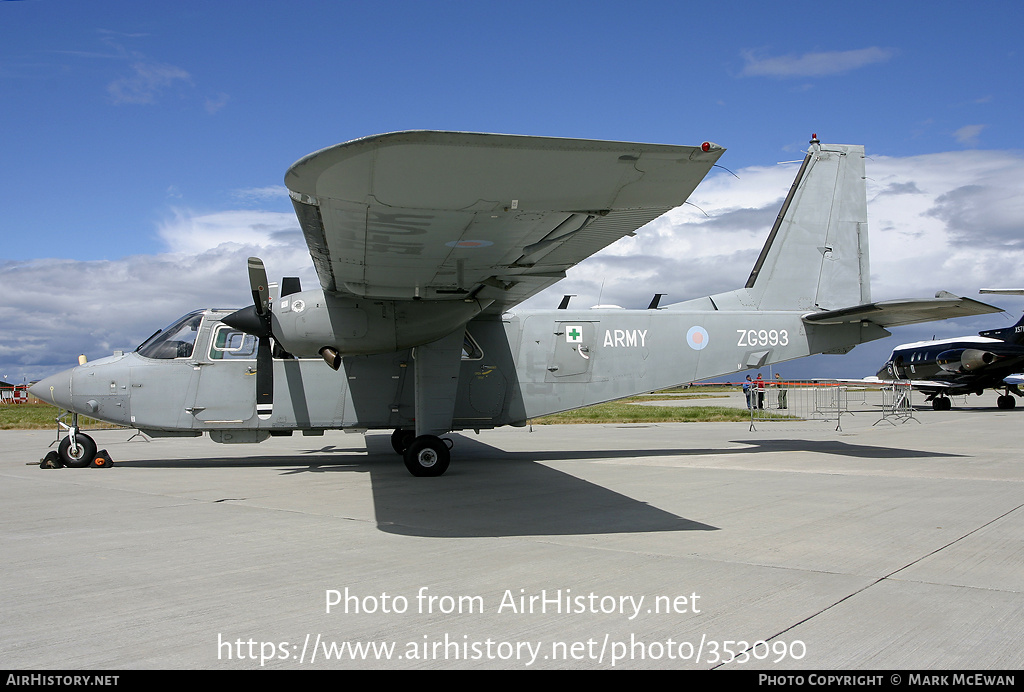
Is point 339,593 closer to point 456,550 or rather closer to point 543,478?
point 456,550

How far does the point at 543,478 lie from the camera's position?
1059 cm

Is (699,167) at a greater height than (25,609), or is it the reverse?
A: (699,167)

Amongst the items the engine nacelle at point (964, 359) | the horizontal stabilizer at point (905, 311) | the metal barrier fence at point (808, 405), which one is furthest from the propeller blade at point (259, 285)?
the engine nacelle at point (964, 359)

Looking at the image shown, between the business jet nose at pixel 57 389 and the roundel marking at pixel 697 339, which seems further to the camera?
the roundel marking at pixel 697 339

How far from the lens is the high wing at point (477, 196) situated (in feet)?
15.2

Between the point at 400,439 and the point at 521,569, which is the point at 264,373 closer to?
the point at 400,439

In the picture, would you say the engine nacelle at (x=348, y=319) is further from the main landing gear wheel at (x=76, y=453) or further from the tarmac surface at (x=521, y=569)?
the main landing gear wheel at (x=76, y=453)

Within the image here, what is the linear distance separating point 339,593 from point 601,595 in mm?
1739

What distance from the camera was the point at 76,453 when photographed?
1219 centimetres

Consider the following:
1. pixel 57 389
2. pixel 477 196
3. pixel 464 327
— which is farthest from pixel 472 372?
pixel 477 196

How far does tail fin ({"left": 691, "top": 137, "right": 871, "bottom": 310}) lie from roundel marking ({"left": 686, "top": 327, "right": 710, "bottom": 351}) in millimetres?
920

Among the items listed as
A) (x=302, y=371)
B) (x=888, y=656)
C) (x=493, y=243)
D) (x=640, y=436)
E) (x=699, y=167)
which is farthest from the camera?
(x=640, y=436)

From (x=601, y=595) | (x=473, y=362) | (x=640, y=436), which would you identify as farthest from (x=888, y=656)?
(x=640, y=436)

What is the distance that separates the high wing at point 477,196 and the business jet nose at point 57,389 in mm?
7104
